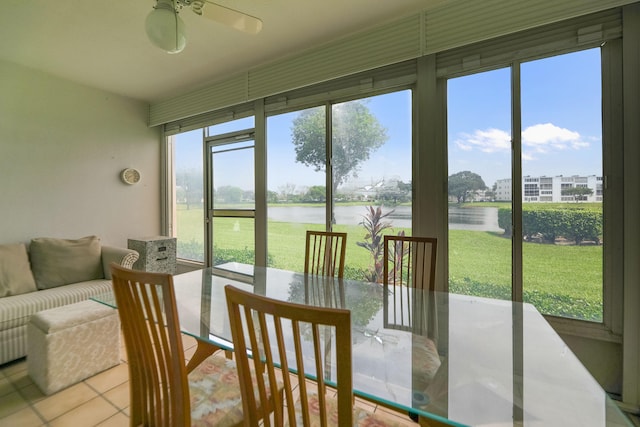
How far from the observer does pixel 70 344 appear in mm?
1902

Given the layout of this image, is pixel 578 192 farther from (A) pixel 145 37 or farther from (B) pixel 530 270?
(A) pixel 145 37

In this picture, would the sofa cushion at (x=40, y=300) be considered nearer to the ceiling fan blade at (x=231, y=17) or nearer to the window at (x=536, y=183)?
the ceiling fan blade at (x=231, y=17)

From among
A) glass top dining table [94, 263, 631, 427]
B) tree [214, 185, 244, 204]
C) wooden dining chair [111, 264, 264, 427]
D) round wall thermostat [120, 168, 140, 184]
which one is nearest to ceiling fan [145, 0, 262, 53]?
wooden dining chair [111, 264, 264, 427]

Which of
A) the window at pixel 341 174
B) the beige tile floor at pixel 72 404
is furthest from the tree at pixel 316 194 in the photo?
the beige tile floor at pixel 72 404

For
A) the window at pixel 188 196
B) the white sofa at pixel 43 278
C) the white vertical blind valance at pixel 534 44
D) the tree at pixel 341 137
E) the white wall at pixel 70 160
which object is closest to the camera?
the white vertical blind valance at pixel 534 44

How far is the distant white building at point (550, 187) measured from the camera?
5.99 ft

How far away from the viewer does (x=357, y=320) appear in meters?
1.38

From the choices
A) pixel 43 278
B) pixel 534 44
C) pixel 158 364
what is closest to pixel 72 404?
pixel 158 364

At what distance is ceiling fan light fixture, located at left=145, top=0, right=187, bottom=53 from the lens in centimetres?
139

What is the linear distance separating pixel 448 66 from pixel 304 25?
1199 mm

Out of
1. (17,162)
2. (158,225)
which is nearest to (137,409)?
(17,162)

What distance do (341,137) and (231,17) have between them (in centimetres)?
140

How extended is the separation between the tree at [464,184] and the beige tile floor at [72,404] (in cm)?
160

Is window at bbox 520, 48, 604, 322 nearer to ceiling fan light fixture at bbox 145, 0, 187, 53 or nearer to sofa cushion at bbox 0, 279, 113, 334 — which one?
ceiling fan light fixture at bbox 145, 0, 187, 53
